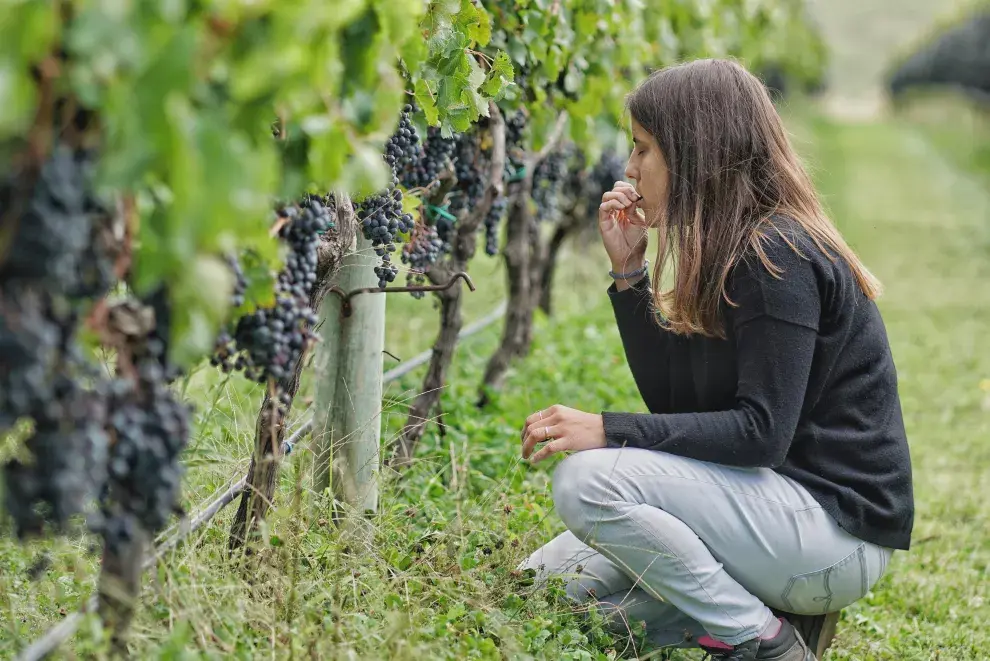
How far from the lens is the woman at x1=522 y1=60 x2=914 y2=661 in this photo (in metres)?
2.35

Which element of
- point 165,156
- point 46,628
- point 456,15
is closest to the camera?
point 165,156

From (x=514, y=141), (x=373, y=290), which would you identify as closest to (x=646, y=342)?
(x=373, y=290)

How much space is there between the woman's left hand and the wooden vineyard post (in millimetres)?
569

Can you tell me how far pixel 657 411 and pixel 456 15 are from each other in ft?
3.74

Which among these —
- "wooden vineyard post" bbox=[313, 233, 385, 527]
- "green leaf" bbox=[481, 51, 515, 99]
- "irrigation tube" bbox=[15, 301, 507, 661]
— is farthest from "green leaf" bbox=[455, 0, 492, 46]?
"irrigation tube" bbox=[15, 301, 507, 661]

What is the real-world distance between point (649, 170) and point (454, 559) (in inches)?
41.4

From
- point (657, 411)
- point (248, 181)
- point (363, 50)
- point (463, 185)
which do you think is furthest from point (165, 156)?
point (463, 185)

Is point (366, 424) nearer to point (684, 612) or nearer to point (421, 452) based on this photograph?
point (421, 452)

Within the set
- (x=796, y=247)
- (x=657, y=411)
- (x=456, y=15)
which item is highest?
(x=456, y=15)

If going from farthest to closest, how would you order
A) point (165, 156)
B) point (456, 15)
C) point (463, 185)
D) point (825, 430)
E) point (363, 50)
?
point (463, 185), point (456, 15), point (825, 430), point (363, 50), point (165, 156)

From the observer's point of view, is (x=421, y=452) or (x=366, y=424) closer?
(x=366, y=424)

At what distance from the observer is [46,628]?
2305mm

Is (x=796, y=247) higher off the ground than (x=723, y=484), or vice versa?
(x=796, y=247)

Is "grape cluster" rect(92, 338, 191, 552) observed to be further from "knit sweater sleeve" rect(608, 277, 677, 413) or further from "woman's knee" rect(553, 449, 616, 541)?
"knit sweater sleeve" rect(608, 277, 677, 413)
